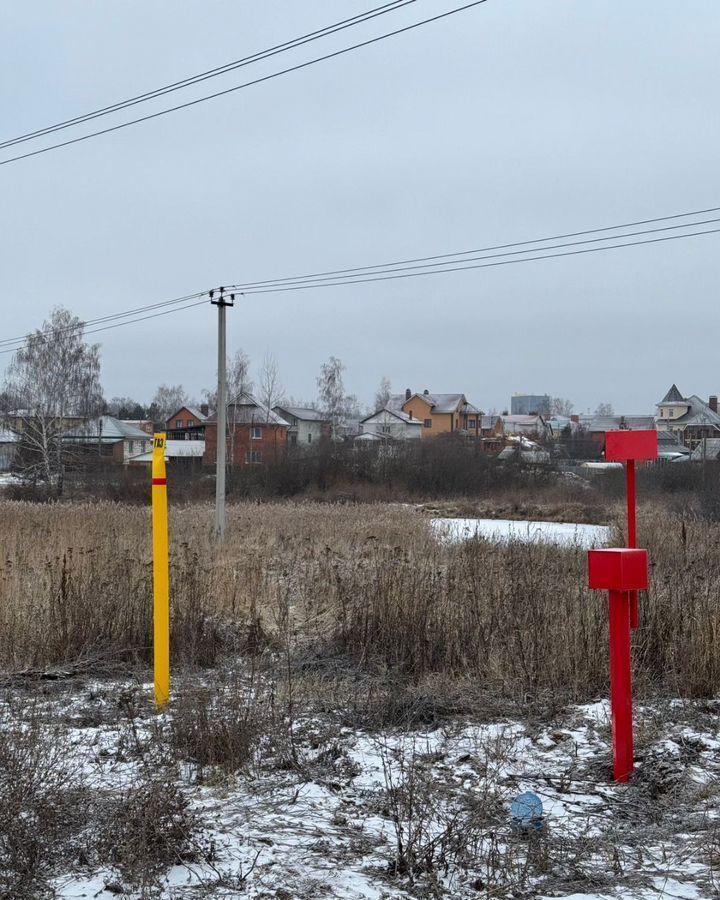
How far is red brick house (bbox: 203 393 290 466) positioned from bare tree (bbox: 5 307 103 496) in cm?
1085

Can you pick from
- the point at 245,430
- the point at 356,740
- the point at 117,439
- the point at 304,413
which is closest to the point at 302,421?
the point at 304,413

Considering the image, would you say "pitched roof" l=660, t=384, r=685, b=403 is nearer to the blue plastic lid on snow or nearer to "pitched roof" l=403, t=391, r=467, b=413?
"pitched roof" l=403, t=391, r=467, b=413

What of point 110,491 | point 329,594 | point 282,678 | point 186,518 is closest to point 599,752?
point 282,678

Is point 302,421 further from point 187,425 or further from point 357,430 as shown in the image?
point 187,425

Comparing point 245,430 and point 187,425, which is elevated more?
point 187,425

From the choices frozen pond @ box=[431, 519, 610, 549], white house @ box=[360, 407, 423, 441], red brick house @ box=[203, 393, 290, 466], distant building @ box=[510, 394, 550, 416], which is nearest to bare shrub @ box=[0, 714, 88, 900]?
frozen pond @ box=[431, 519, 610, 549]

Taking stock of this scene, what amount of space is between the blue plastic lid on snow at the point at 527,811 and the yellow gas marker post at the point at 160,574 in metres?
2.28

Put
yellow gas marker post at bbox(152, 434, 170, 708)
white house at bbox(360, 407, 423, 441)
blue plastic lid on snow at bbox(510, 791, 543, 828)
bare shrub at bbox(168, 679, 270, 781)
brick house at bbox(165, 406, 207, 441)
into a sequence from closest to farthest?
blue plastic lid on snow at bbox(510, 791, 543, 828)
bare shrub at bbox(168, 679, 270, 781)
yellow gas marker post at bbox(152, 434, 170, 708)
brick house at bbox(165, 406, 207, 441)
white house at bbox(360, 407, 423, 441)

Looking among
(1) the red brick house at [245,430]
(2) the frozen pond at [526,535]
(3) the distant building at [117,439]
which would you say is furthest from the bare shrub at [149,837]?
(1) the red brick house at [245,430]

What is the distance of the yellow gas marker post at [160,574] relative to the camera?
5.05 m

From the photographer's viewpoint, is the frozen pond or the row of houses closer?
the frozen pond

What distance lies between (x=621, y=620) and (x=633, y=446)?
793 mm

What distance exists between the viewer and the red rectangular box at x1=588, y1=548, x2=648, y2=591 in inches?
155

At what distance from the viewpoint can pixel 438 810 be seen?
367cm
